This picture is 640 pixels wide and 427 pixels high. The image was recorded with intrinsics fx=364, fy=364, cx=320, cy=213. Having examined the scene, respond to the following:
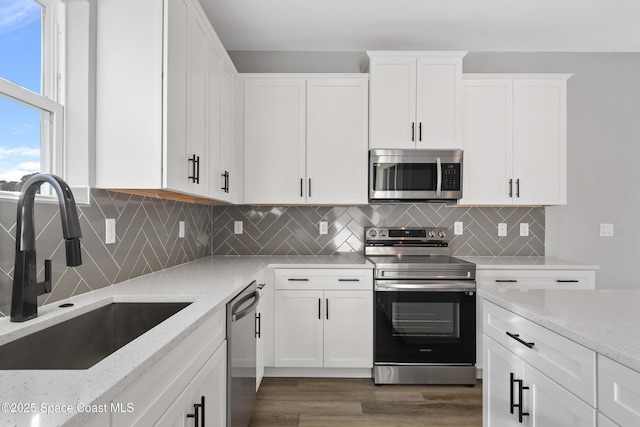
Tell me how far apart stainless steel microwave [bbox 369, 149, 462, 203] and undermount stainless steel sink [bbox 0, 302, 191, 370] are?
190 cm

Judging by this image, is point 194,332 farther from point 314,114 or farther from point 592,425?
point 314,114

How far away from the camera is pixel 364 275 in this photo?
271cm

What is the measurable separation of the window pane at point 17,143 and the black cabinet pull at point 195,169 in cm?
63

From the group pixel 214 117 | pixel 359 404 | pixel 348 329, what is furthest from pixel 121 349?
pixel 348 329

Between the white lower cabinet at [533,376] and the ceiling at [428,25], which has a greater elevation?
the ceiling at [428,25]

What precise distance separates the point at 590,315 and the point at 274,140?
240cm

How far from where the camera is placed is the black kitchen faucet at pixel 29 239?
1.06 metres

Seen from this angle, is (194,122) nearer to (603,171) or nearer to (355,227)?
(355,227)

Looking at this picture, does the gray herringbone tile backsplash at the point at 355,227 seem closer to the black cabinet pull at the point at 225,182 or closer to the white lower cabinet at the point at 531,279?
the white lower cabinet at the point at 531,279

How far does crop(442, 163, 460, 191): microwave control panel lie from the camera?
2920mm

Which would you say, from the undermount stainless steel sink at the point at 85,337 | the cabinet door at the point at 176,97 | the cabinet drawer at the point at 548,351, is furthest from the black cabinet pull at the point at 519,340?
the cabinet door at the point at 176,97

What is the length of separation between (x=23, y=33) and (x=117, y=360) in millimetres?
1397

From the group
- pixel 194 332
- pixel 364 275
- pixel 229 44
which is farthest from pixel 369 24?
pixel 194 332

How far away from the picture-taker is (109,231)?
5.71ft
